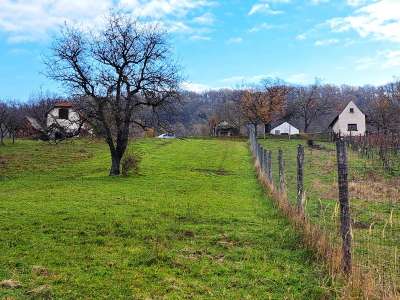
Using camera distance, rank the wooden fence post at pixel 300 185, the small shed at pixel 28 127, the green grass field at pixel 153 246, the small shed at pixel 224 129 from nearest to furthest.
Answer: the green grass field at pixel 153 246, the wooden fence post at pixel 300 185, the small shed at pixel 28 127, the small shed at pixel 224 129

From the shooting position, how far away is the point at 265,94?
276ft

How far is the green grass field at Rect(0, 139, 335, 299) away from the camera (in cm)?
649

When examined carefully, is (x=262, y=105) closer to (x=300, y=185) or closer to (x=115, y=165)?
(x=115, y=165)

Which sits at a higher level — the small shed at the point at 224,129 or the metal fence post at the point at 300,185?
the small shed at the point at 224,129

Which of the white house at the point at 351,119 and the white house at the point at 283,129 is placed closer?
the white house at the point at 351,119

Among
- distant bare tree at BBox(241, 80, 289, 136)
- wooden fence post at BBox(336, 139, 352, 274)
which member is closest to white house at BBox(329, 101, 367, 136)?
distant bare tree at BBox(241, 80, 289, 136)

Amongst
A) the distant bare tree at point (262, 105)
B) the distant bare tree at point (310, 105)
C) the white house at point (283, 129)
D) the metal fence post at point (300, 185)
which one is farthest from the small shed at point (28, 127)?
the metal fence post at point (300, 185)

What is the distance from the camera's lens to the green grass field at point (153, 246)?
21.3 feet

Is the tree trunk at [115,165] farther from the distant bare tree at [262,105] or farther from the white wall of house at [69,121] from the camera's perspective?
the distant bare tree at [262,105]

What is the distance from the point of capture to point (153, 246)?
884cm

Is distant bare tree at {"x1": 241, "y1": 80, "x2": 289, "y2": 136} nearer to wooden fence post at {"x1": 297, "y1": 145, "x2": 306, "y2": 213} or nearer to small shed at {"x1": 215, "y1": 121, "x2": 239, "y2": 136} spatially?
small shed at {"x1": 215, "y1": 121, "x2": 239, "y2": 136}

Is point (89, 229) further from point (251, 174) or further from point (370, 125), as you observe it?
point (370, 125)

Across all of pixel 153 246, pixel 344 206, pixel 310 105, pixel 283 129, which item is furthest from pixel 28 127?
pixel 344 206

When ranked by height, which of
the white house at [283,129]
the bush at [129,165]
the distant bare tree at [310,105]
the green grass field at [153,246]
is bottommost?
the green grass field at [153,246]
